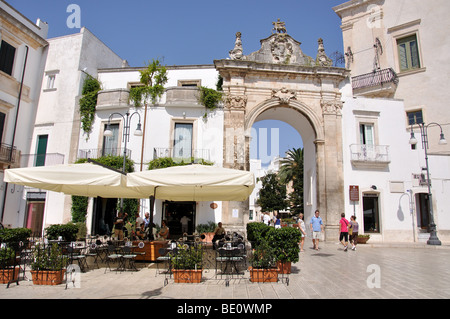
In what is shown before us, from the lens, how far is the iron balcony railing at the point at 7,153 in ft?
55.0

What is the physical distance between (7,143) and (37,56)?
656 centimetres

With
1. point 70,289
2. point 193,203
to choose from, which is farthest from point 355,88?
point 70,289

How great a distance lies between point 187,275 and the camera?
659 centimetres

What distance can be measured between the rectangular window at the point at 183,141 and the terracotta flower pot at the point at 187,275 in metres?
11.7

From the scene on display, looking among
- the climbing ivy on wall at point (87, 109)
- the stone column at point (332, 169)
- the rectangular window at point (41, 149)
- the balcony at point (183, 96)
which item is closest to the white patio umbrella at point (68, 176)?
the balcony at point (183, 96)

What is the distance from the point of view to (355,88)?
22.9 metres

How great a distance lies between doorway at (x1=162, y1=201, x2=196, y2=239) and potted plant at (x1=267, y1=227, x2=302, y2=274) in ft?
33.9

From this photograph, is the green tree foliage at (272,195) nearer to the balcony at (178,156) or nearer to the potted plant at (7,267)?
the balcony at (178,156)

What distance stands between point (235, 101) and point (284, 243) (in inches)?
488

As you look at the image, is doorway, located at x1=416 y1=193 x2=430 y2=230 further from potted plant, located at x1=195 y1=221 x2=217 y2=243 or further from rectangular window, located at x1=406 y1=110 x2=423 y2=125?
potted plant, located at x1=195 y1=221 x2=217 y2=243

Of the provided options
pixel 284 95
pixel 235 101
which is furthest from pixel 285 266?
pixel 284 95

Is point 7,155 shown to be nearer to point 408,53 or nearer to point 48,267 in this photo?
point 48,267

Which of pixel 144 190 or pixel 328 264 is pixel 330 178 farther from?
pixel 144 190

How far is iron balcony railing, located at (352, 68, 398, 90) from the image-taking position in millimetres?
21484
